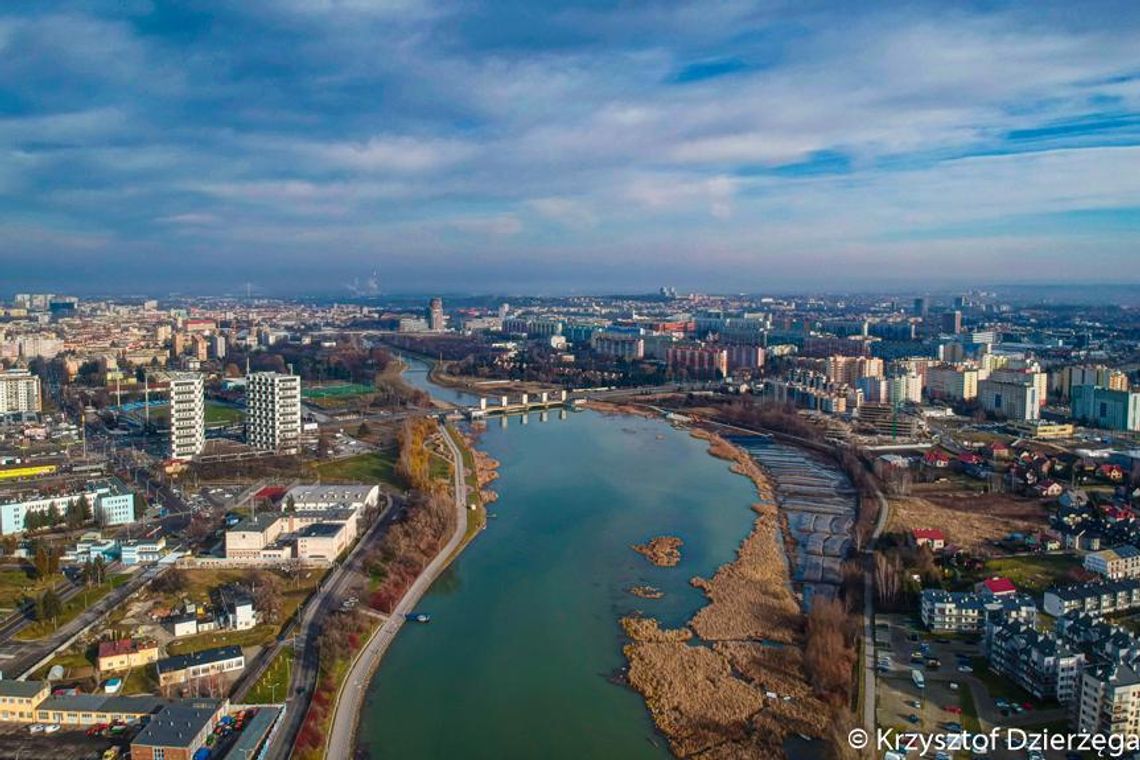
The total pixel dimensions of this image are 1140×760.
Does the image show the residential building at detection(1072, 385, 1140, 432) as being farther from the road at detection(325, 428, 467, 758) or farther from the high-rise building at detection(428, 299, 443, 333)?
the high-rise building at detection(428, 299, 443, 333)

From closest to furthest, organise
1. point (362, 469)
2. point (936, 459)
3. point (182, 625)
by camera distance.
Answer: point (182, 625)
point (362, 469)
point (936, 459)

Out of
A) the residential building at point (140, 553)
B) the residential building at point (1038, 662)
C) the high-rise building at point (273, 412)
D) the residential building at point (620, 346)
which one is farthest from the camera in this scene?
the residential building at point (620, 346)

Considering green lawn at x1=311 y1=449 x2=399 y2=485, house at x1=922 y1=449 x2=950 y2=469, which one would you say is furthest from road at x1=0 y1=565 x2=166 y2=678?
house at x1=922 y1=449 x2=950 y2=469

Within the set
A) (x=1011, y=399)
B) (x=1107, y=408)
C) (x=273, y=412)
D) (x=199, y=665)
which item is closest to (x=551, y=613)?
(x=199, y=665)

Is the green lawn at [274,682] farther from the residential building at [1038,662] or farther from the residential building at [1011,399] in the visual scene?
the residential building at [1011,399]

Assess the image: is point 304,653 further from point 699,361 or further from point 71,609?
point 699,361

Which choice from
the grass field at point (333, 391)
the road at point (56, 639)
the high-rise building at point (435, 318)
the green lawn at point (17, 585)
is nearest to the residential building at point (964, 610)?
the road at point (56, 639)
